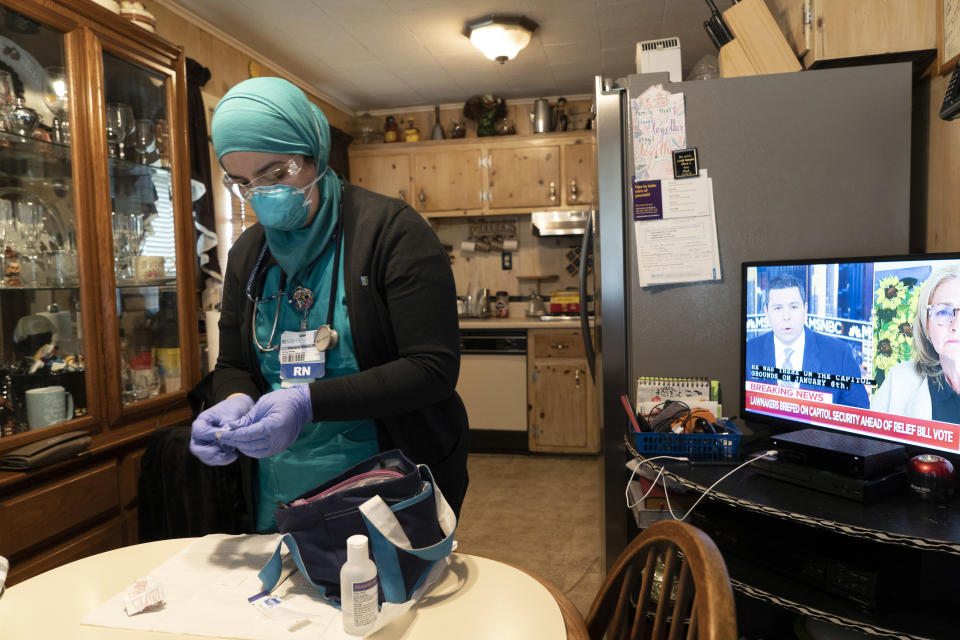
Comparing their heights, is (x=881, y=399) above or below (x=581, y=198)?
below

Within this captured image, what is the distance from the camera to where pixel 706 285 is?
5.60 ft

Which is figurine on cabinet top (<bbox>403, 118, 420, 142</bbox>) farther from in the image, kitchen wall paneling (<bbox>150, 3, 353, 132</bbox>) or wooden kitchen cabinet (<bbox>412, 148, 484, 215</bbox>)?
kitchen wall paneling (<bbox>150, 3, 353, 132</bbox>)

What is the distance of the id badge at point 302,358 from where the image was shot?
3.74 feet

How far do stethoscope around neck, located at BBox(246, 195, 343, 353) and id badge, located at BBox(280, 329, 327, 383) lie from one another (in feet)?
0.05

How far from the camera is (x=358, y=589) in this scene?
2.52 feet

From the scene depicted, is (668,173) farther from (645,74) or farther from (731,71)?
(731,71)

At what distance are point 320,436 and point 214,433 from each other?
216 mm

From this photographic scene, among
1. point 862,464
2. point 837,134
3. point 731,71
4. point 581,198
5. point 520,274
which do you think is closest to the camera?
point 862,464

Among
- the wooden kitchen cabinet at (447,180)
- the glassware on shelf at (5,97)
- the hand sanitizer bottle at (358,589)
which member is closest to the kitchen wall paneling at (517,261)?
the wooden kitchen cabinet at (447,180)

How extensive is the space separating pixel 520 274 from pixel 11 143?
3.39 m

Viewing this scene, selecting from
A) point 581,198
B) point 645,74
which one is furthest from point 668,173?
point 581,198

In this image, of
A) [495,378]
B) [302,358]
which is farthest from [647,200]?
[495,378]

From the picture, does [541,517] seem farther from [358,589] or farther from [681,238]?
[358,589]

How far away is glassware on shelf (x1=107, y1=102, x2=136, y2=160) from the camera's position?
2150 millimetres
